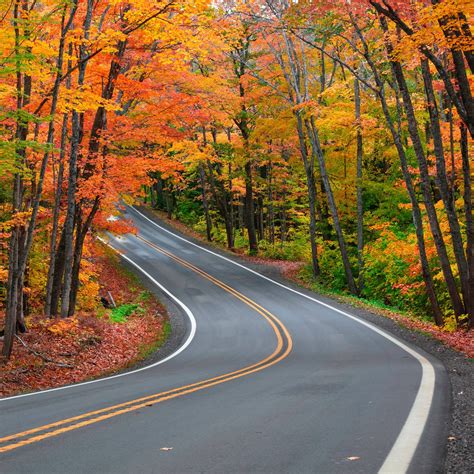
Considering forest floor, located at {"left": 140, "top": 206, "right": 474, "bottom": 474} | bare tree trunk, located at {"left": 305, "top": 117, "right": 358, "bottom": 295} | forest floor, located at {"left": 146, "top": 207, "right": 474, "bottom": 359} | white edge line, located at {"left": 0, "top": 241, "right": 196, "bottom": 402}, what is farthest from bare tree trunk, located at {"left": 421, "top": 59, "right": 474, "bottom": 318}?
bare tree trunk, located at {"left": 305, "top": 117, "right": 358, "bottom": 295}

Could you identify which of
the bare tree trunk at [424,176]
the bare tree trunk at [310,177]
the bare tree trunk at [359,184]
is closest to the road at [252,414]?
the bare tree trunk at [424,176]

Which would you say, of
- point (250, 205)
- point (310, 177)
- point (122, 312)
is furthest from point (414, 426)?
point (250, 205)

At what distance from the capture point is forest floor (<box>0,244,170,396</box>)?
38.3ft

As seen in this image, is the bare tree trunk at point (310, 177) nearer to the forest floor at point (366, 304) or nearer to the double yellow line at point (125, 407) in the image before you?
the forest floor at point (366, 304)

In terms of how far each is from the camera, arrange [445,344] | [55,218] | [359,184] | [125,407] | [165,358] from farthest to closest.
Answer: [359,184]
[55,218]
[165,358]
[445,344]
[125,407]

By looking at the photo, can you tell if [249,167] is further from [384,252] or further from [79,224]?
[79,224]

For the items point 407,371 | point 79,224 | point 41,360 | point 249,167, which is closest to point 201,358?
point 41,360

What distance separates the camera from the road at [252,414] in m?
4.35

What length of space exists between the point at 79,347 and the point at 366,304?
12316 mm

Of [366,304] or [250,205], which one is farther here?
[250,205]

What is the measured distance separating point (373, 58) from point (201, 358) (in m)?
11.5

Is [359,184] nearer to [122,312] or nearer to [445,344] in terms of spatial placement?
[445,344]

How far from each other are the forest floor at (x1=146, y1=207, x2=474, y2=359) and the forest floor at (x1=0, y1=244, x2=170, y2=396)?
8201mm

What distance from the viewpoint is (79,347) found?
14148 millimetres
